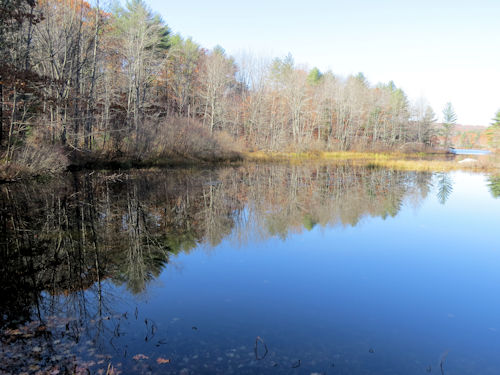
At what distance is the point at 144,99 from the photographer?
30.9m

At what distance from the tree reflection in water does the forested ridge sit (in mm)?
3648

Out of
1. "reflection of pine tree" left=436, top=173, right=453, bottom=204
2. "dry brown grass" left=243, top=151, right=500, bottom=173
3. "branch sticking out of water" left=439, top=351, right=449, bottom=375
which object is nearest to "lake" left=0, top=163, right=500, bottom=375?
"branch sticking out of water" left=439, top=351, right=449, bottom=375

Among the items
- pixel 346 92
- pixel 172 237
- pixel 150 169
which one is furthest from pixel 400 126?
pixel 172 237

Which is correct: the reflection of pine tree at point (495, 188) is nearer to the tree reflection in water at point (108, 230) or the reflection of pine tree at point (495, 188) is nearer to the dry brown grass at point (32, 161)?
the tree reflection in water at point (108, 230)

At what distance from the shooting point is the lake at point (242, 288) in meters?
4.00

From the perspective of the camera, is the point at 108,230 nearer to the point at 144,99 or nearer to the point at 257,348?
the point at 257,348

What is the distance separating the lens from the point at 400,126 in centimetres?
6450

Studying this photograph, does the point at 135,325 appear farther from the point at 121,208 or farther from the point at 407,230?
the point at 407,230

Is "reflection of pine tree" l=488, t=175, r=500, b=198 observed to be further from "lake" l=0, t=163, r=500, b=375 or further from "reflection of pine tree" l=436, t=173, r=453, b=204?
"lake" l=0, t=163, r=500, b=375

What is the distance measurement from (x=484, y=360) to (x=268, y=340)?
2.64 m

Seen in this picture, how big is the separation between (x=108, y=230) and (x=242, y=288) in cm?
468

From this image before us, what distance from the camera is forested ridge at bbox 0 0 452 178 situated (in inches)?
645

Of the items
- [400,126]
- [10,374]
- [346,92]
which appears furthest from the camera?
[400,126]

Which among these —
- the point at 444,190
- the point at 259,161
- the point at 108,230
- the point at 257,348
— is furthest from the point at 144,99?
the point at 257,348
